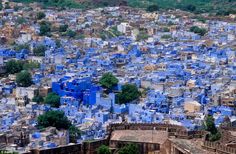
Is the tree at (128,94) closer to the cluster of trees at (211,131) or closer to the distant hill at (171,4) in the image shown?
the cluster of trees at (211,131)

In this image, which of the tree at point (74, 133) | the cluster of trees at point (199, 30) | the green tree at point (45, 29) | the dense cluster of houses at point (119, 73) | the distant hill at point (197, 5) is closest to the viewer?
the tree at point (74, 133)

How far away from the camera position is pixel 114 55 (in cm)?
4741

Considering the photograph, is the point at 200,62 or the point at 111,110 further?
the point at 200,62

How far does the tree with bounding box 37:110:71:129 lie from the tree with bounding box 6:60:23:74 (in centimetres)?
1539

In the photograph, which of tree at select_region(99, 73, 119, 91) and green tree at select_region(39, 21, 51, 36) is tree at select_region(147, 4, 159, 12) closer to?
green tree at select_region(39, 21, 51, 36)

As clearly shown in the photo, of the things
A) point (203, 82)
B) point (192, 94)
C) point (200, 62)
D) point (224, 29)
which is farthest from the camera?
point (224, 29)

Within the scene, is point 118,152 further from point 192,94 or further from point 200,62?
point 200,62

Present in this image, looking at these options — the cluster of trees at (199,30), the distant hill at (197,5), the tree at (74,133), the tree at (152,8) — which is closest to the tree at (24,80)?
the tree at (74,133)

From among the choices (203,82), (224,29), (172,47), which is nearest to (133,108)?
(203,82)

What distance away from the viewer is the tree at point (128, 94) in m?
34.3

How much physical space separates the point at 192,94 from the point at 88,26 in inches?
1188

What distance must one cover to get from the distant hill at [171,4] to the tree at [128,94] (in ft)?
133

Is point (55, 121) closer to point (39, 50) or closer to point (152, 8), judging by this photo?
point (39, 50)

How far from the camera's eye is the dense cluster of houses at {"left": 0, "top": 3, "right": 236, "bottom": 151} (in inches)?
1139
